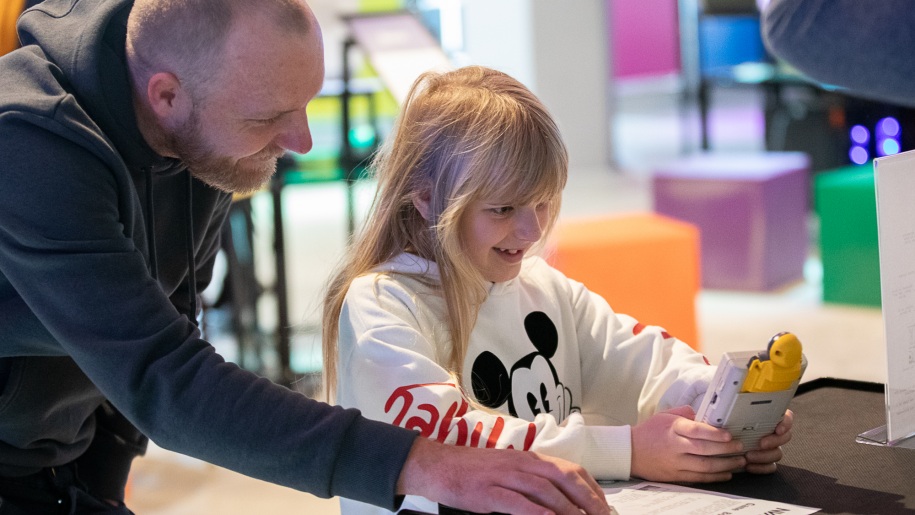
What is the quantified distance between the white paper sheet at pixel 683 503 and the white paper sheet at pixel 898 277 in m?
0.22

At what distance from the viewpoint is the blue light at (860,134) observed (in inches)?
213

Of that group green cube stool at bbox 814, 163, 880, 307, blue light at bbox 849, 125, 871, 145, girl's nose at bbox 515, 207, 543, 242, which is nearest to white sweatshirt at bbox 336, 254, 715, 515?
girl's nose at bbox 515, 207, 543, 242

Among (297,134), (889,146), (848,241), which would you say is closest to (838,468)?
(297,134)

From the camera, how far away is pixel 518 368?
1.38 meters

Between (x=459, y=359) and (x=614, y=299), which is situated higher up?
(x=459, y=359)

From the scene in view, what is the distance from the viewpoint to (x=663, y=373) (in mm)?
1386

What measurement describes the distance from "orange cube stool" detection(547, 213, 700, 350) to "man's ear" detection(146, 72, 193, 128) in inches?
72.4

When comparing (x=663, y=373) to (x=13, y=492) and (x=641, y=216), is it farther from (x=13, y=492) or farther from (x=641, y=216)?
(x=641, y=216)

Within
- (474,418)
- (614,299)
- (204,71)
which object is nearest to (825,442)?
(474,418)

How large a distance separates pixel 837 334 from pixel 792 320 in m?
0.23

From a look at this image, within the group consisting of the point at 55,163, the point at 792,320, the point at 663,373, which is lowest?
the point at 792,320

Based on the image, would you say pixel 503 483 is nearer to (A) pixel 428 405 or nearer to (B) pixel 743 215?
(A) pixel 428 405

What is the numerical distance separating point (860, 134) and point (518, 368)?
4.56m

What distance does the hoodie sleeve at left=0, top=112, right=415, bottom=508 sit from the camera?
38.7 inches
